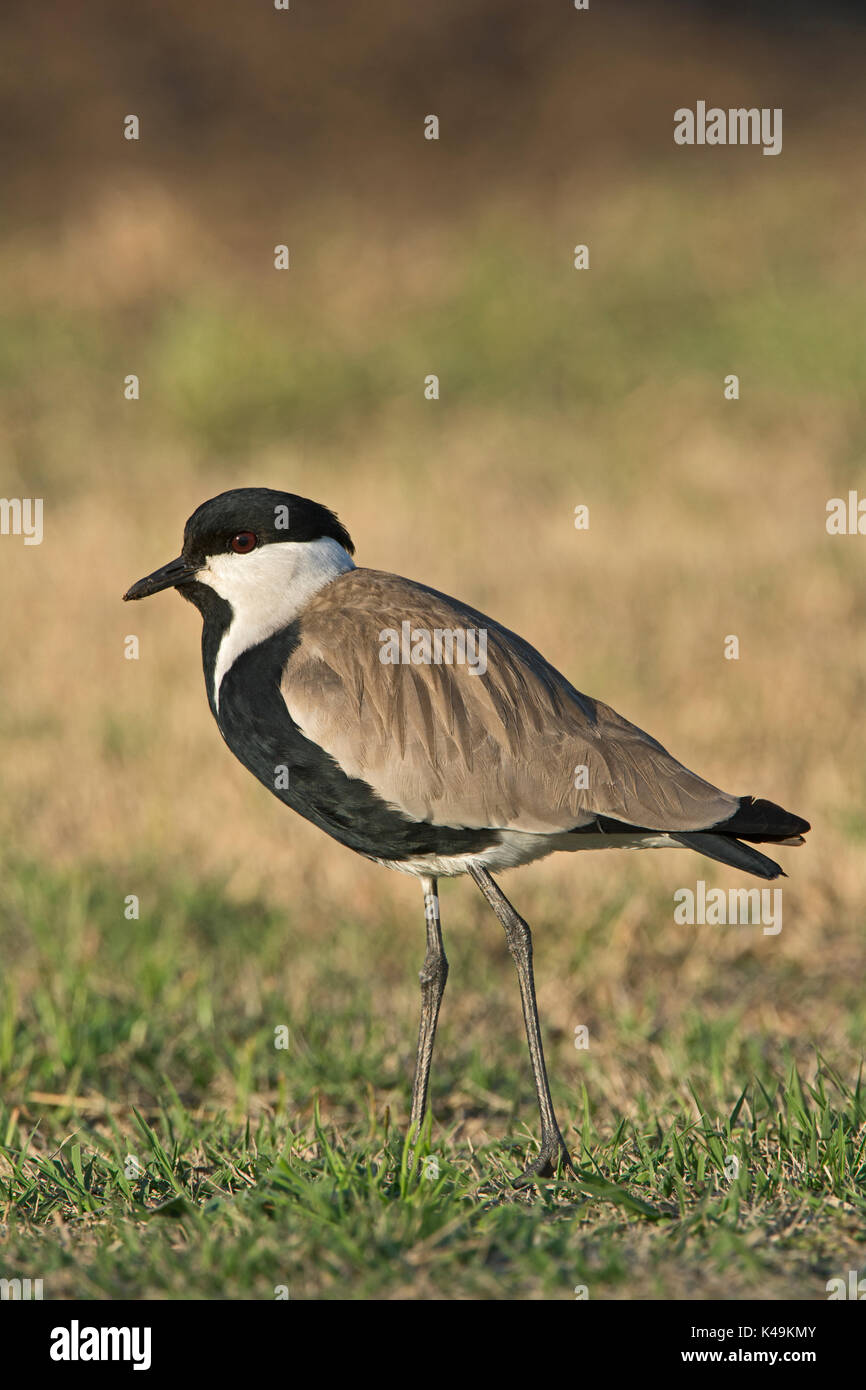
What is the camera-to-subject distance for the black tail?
13.1ft

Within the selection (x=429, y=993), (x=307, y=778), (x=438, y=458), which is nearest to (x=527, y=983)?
(x=429, y=993)

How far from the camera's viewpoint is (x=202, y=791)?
8.11 m

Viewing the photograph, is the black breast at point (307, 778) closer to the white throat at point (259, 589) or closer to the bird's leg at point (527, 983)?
the white throat at point (259, 589)

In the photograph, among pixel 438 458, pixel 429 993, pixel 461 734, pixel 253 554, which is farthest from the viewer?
pixel 438 458

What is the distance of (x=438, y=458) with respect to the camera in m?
12.7

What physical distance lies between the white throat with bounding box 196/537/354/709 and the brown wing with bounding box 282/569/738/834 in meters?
0.07

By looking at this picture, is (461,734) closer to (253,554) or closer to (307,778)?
(307,778)

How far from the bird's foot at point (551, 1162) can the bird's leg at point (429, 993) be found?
353 mm

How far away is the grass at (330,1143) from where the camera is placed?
335cm

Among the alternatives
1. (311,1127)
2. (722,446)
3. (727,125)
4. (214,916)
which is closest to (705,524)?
(722,446)

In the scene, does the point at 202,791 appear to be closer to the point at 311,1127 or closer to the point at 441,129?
the point at 311,1127

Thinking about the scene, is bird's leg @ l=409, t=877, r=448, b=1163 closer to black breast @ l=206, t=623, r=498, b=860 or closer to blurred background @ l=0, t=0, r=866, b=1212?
black breast @ l=206, t=623, r=498, b=860

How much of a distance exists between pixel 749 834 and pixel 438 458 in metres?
8.99

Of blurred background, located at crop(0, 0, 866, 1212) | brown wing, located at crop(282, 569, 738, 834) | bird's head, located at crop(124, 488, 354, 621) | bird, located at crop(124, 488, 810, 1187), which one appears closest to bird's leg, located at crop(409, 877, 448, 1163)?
bird, located at crop(124, 488, 810, 1187)
